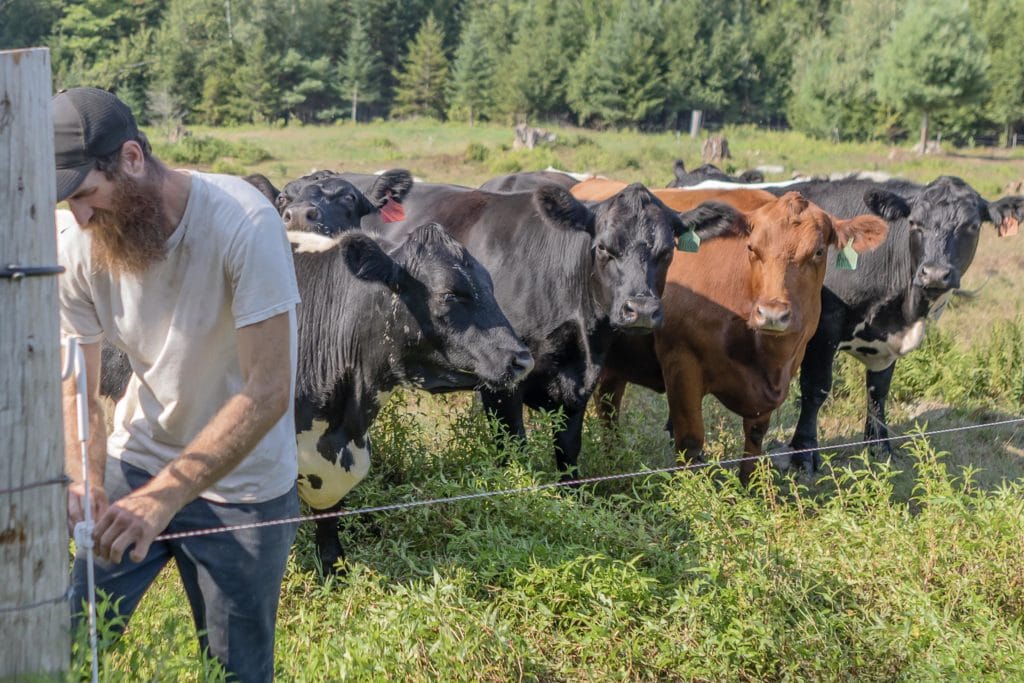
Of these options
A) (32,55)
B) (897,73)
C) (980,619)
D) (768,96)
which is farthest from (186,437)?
(768,96)

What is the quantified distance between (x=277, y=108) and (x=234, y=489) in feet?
212

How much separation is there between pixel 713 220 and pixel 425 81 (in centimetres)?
6731

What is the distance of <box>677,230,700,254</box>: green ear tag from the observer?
6418 mm

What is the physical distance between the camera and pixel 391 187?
8.12 metres

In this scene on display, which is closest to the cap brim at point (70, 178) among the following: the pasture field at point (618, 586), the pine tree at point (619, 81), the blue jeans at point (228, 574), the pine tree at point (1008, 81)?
the blue jeans at point (228, 574)

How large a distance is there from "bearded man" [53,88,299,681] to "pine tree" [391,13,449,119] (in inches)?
2696

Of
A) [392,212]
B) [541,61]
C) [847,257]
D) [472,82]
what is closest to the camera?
[847,257]

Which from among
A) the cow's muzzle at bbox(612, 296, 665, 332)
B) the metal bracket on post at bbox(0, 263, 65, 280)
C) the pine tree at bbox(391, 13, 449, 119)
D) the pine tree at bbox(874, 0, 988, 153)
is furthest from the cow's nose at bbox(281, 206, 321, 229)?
the pine tree at bbox(391, 13, 449, 119)

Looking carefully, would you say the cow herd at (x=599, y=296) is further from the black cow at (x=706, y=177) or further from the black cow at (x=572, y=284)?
the black cow at (x=706, y=177)

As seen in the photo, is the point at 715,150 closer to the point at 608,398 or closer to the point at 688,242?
the point at 608,398

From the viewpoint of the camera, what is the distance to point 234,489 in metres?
2.93

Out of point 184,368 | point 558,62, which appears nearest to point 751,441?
point 184,368

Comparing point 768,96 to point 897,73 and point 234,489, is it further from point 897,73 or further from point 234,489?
point 234,489

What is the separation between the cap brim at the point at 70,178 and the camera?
8.21 ft
